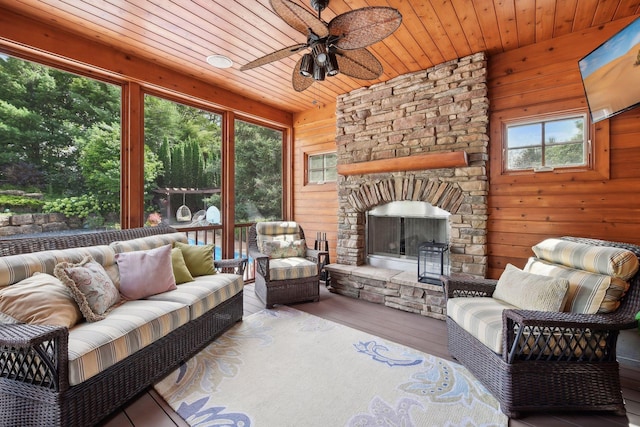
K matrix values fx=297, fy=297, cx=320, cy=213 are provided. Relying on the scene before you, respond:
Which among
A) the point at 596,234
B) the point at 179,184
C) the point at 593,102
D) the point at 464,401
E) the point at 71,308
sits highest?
the point at 593,102

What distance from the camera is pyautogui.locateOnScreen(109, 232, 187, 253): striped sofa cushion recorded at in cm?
263

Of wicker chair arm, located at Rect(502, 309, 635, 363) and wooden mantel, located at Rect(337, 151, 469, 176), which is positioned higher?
wooden mantel, located at Rect(337, 151, 469, 176)

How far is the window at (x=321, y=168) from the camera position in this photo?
15.7 ft

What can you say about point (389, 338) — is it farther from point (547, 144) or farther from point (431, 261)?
point (547, 144)

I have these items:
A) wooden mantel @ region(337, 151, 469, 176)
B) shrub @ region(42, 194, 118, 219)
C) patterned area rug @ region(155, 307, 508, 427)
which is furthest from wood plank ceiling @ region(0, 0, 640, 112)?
patterned area rug @ region(155, 307, 508, 427)

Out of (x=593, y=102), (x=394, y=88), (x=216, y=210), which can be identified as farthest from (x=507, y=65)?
(x=216, y=210)

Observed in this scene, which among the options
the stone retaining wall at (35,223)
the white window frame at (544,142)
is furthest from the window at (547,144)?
the stone retaining wall at (35,223)

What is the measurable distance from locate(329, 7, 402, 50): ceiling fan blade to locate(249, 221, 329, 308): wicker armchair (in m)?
2.39

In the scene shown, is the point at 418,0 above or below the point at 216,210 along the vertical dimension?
above

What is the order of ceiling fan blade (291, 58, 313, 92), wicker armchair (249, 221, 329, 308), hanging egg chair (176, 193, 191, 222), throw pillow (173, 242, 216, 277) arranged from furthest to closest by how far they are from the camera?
hanging egg chair (176, 193, 191, 222) → wicker armchair (249, 221, 329, 308) → throw pillow (173, 242, 216, 277) → ceiling fan blade (291, 58, 313, 92)

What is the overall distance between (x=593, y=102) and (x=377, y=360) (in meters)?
2.82

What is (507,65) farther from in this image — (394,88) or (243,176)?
(243,176)

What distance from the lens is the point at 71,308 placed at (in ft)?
6.16

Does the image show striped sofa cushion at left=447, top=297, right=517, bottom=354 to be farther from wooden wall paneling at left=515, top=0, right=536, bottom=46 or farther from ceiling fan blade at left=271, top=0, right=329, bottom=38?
wooden wall paneling at left=515, top=0, right=536, bottom=46
